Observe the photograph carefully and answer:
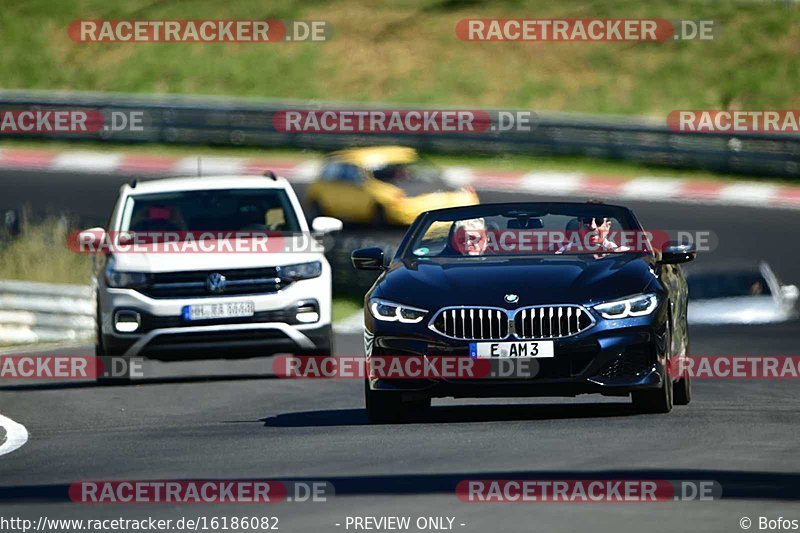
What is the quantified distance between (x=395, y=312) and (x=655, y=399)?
1.61 m

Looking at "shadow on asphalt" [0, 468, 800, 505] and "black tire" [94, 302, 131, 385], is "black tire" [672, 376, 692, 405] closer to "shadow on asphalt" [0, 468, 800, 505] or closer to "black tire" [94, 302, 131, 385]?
"shadow on asphalt" [0, 468, 800, 505]

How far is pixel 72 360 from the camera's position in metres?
17.0

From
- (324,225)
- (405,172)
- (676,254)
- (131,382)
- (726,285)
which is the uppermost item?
(405,172)

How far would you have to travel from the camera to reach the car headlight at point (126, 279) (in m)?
14.0

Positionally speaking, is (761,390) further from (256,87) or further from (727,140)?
(256,87)

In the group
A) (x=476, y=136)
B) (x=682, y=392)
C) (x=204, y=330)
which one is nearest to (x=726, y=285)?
(x=204, y=330)

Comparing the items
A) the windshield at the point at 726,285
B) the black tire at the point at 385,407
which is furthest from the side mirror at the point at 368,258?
the windshield at the point at 726,285

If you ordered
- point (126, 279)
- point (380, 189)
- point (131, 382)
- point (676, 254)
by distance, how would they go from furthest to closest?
point (380, 189) < point (131, 382) < point (126, 279) < point (676, 254)

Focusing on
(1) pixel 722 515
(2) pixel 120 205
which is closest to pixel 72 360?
(2) pixel 120 205

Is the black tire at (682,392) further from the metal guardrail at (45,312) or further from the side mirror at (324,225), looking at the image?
the metal guardrail at (45,312)

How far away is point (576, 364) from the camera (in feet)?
32.3

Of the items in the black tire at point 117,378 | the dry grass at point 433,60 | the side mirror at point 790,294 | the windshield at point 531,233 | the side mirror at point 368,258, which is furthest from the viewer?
the dry grass at point 433,60

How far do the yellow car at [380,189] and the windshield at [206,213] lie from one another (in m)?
13.6

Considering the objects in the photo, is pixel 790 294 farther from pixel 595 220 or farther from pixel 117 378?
pixel 595 220
